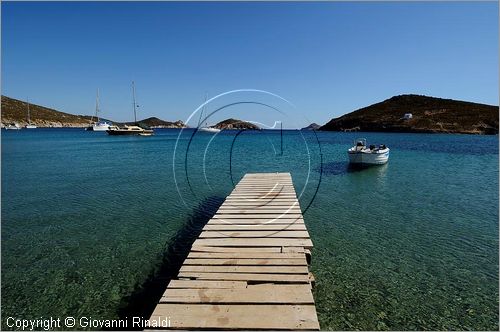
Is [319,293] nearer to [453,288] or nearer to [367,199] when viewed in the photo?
[453,288]

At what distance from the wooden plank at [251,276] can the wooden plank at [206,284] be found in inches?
6.6

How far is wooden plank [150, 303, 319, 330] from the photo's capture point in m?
5.53

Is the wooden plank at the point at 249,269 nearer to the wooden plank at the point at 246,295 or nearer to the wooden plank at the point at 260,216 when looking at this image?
the wooden plank at the point at 246,295

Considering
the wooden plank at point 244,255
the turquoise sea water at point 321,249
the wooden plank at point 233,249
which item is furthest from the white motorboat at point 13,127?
the wooden plank at point 244,255

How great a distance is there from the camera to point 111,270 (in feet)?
33.3

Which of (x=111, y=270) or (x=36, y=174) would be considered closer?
(x=111, y=270)

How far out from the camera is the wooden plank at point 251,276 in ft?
23.0

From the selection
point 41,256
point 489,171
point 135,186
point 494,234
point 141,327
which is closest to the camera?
point 141,327

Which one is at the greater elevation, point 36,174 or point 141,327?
point 36,174

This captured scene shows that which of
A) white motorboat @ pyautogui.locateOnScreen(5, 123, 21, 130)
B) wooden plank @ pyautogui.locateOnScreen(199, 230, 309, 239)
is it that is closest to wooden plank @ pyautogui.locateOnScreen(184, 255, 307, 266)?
wooden plank @ pyautogui.locateOnScreen(199, 230, 309, 239)

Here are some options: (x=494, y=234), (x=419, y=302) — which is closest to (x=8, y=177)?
(x=419, y=302)

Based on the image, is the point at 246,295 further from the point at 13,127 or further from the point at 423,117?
the point at 13,127

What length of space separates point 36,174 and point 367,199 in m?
31.2

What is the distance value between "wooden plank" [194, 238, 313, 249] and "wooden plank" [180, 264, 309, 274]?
1313mm
